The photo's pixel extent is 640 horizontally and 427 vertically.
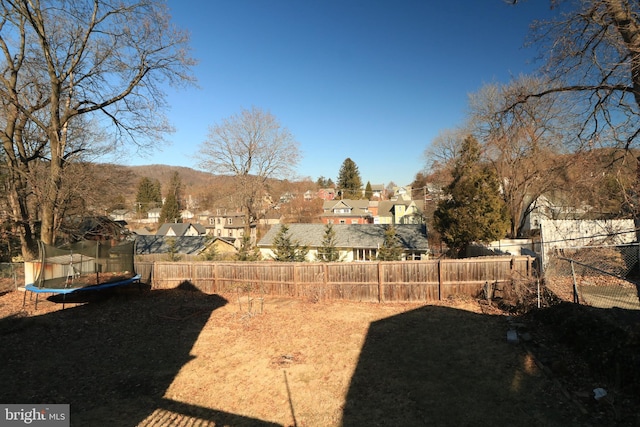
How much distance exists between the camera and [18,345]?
8203mm

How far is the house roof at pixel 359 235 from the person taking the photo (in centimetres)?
2442

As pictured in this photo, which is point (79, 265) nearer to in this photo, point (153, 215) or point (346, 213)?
point (346, 213)

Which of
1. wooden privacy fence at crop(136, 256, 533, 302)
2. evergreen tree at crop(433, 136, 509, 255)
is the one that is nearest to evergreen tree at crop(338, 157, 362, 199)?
evergreen tree at crop(433, 136, 509, 255)

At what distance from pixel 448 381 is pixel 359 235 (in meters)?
19.8

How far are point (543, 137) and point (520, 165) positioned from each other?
92.4 inches

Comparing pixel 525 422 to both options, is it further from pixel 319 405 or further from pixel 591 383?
pixel 319 405

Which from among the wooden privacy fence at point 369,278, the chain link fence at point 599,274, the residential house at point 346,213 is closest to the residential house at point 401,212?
the residential house at point 346,213

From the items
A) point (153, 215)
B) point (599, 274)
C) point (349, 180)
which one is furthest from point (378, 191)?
point (599, 274)

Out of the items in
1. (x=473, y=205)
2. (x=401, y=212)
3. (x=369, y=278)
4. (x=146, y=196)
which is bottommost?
(x=369, y=278)

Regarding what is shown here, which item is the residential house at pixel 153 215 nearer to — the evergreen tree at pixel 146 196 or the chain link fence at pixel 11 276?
the evergreen tree at pixel 146 196

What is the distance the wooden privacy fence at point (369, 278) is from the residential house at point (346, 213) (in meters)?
39.3

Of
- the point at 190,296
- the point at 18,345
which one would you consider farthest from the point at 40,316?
the point at 190,296

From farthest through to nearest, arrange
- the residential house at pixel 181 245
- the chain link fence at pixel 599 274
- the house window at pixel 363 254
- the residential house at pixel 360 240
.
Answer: the residential house at pixel 181 245
the house window at pixel 363 254
the residential house at pixel 360 240
the chain link fence at pixel 599 274

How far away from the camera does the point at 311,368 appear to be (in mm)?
7410
